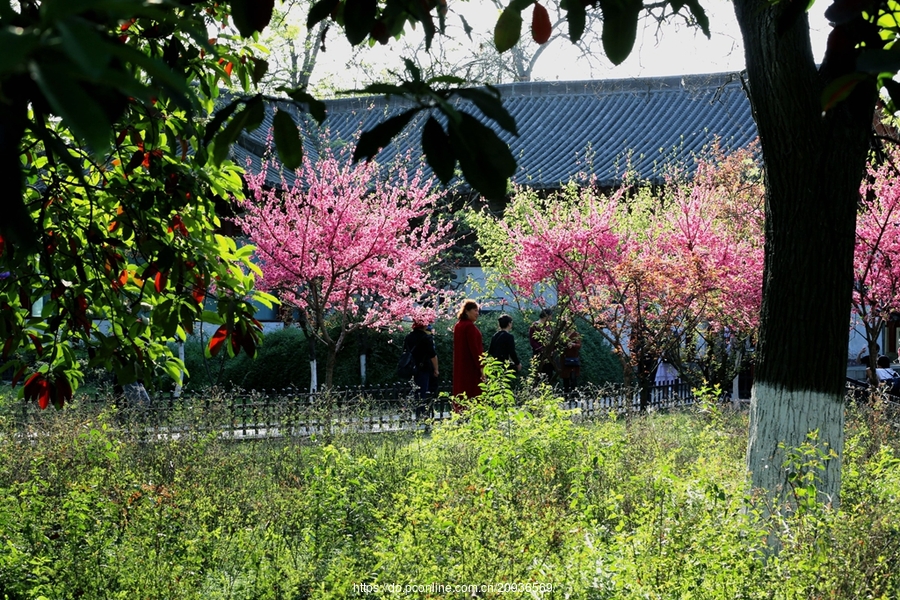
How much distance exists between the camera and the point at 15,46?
0.81m

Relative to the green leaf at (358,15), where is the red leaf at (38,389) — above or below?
below

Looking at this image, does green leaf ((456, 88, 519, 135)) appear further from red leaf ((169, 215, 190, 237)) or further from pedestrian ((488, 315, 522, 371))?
pedestrian ((488, 315, 522, 371))

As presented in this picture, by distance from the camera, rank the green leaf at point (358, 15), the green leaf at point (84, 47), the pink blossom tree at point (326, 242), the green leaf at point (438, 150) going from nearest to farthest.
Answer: the green leaf at point (84, 47)
the green leaf at point (438, 150)
the green leaf at point (358, 15)
the pink blossom tree at point (326, 242)

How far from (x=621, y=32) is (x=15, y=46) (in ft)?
3.86

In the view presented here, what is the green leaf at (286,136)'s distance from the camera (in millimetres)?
1672

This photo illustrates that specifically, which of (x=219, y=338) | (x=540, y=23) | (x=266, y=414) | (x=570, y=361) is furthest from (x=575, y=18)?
(x=570, y=361)

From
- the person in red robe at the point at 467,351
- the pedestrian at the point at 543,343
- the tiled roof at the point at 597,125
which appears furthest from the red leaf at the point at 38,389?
the tiled roof at the point at 597,125

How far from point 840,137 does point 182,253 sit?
10.7 feet

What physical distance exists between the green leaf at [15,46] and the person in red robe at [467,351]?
9.65 meters

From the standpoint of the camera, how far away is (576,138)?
25.4 meters

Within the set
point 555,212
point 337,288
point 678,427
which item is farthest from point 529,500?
point 555,212

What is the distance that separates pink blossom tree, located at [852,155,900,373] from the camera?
37.9ft

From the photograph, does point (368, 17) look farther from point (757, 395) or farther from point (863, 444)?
point (863, 444)

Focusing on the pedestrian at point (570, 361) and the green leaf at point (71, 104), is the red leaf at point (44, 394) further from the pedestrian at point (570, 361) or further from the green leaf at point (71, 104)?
the pedestrian at point (570, 361)
